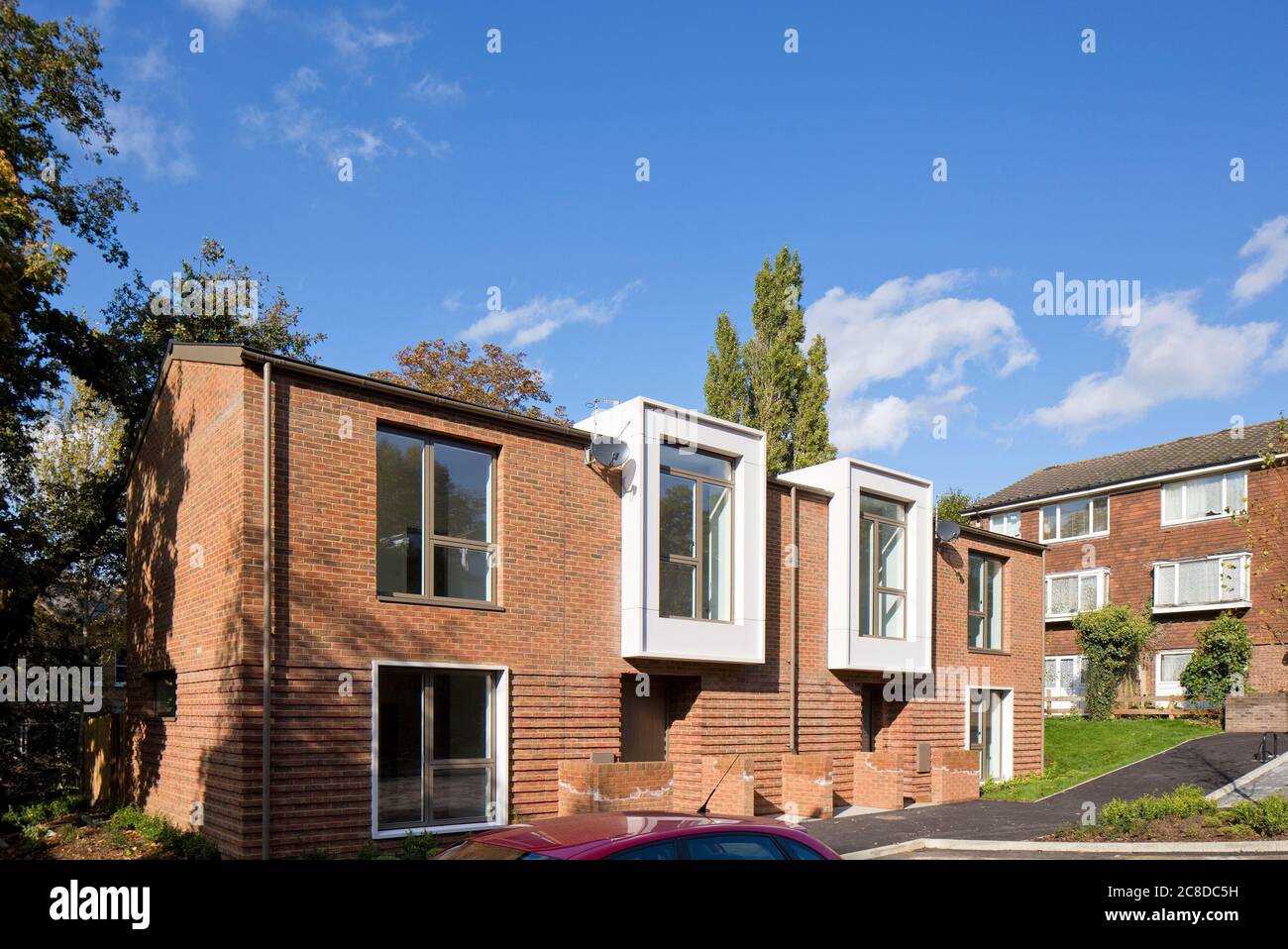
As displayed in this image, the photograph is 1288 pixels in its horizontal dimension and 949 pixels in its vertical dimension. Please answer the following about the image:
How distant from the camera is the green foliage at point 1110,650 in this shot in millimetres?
30391

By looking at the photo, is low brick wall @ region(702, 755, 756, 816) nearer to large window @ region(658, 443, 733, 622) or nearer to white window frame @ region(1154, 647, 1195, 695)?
large window @ region(658, 443, 733, 622)

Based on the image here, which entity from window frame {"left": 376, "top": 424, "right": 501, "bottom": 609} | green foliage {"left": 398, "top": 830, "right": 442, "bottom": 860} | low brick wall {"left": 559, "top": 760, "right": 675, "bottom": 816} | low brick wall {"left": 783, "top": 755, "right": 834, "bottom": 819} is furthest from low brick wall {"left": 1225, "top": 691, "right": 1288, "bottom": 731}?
green foliage {"left": 398, "top": 830, "right": 442, "bottom": 860}

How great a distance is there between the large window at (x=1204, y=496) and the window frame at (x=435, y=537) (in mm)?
24594

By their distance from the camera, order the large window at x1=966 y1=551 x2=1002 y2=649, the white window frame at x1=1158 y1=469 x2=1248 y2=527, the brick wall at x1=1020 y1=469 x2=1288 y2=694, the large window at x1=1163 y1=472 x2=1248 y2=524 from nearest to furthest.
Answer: the large window at x1=966 y1=551 x2=1002 y2=649 → the brick wall at x1=1020 y1=469 x2=1288 y2=694 → the white window frame at x1=1158 y1=469 x2=1248 y2=527 → the large window at x1=1163 y1=472 x2=1248 y2=524

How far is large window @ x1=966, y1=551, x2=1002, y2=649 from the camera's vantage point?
21969mm

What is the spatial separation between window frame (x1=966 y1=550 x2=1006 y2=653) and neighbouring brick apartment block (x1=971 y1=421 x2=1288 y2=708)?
8.86 m

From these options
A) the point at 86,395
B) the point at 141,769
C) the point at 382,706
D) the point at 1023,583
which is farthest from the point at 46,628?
the point at 1023,583

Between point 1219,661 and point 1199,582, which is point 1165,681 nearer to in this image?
point 1219,661

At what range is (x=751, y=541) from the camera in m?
16.3

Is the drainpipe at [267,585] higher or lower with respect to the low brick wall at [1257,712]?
higher

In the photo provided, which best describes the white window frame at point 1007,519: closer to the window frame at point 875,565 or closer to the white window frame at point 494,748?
the window frame at point 875,565

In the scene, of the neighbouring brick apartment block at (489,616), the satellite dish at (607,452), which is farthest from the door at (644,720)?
the satellite dish at (607,452)
